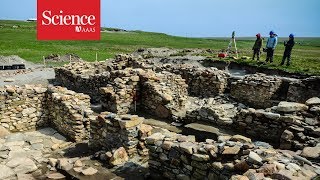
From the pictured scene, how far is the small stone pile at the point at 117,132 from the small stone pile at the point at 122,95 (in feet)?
12.1

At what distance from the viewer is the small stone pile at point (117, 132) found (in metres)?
10.2

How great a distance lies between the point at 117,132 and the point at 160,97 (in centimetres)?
455

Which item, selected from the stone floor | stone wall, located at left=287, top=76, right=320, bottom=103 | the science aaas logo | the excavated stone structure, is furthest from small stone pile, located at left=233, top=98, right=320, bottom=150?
the science aaas logo

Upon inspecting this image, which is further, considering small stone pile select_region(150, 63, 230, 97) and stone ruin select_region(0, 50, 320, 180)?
small stone pile select_region(150, 63, 230, 97)

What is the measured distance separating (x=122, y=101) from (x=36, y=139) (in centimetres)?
404

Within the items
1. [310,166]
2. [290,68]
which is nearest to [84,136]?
[310,166]

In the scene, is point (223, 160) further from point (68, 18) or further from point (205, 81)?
point (68, 18)

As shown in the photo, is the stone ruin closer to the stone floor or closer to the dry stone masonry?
the dry stone masonry

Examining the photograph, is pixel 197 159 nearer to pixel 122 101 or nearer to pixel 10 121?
pixel 122 101

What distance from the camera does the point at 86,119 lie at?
12938mm

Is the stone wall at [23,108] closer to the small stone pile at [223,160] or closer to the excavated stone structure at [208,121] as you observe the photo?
the excavated stone structure at [208,121]

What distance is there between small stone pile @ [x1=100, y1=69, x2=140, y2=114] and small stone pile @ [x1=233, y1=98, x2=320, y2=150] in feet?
16.9

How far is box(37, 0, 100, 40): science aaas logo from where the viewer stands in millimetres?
23155

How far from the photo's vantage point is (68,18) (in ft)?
82.4
